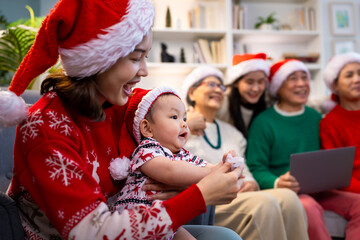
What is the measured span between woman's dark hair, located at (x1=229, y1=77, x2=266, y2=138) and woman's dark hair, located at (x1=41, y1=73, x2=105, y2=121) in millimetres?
1439

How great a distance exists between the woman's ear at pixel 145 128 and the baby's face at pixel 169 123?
13 mm

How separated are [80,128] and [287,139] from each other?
1533 millimetres

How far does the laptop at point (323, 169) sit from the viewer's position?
65.0 inches

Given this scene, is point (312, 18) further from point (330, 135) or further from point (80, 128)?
point (80, 128)

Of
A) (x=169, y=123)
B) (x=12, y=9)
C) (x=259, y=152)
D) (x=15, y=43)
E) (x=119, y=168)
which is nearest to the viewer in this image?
(x=119, y=168)

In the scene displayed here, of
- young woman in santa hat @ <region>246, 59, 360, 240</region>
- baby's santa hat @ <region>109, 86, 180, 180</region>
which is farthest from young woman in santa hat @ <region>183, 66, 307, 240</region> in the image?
baby's santa hat @ <region>109, 86, 180, 180</region>

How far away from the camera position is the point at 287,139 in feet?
6.95

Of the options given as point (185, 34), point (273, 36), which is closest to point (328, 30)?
point (273, 36)

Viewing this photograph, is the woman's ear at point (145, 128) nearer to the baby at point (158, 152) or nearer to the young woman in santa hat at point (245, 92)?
the baby at point (158, 152)

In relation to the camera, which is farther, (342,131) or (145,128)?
(342,131)

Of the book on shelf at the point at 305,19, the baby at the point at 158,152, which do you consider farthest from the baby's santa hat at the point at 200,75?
the book on shelf at the point at 305,19

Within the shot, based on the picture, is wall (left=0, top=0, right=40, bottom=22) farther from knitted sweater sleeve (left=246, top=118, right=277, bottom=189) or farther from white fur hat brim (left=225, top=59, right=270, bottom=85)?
knitted sweater sleeve (left=246, top=118, right=277, bottom=189)

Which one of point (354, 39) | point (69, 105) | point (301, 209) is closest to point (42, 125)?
point (69, 105)

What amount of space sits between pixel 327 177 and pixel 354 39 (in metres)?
3.07
